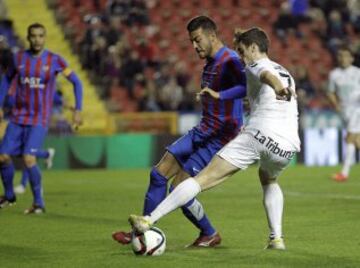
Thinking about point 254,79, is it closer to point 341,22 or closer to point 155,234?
point 155,234

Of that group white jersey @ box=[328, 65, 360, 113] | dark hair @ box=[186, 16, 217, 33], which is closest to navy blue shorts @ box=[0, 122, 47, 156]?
dark hair @ box=[186, 16, 217, 33]

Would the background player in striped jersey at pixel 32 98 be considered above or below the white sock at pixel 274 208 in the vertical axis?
above

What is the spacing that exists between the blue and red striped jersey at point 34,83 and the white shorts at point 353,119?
681cm

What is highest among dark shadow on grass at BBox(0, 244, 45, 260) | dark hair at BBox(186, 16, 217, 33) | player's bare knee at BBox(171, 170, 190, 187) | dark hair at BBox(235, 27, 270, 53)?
dark hair at BBox(186, 16, 217, 33)

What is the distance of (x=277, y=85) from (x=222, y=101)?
125 cm

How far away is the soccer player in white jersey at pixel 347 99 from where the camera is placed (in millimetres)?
18000

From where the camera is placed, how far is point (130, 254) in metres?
8.73

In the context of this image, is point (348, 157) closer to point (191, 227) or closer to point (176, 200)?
point (191, 227)

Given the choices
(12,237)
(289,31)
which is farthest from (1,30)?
(12,237)

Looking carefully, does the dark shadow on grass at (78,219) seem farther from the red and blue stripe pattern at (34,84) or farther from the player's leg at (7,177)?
the red and blue stripe pattern at (34,84)

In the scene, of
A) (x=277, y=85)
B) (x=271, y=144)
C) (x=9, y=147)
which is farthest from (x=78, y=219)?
(x=277, y=85)

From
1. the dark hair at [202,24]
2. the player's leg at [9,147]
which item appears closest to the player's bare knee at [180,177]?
the dark hair at [202,24]

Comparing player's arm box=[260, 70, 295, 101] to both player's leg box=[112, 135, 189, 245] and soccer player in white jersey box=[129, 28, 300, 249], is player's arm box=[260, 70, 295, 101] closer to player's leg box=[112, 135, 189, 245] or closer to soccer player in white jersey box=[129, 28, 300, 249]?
soccer player in white jersey box=[129, 28, 300, 249]

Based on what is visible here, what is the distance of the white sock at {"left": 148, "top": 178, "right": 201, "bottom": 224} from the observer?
27.2 ft
